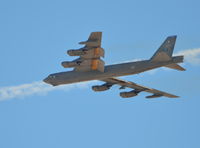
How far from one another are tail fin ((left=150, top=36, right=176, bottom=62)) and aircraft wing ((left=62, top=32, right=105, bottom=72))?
527 cm

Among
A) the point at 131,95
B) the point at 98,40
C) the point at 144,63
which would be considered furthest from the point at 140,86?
the point at 98,40

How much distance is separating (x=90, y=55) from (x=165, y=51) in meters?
7.52

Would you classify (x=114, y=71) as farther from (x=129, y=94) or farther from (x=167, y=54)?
(x=129, y=94)

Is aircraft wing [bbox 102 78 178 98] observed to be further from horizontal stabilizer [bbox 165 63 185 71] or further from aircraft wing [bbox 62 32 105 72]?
horizontal stabilizer [bbox 165 63 185 71]

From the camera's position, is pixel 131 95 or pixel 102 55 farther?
pixel 131 95

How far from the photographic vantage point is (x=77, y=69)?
67.1m

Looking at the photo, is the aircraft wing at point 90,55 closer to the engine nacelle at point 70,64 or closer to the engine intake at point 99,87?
the engine nacelle at point 70,64

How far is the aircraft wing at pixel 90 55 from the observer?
61.2 metres

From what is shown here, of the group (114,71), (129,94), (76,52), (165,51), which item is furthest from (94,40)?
(129,94)

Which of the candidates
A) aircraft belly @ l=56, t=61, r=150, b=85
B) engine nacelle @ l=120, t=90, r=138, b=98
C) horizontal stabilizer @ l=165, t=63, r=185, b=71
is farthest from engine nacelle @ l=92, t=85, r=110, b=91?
horizontal stabilizer @ l=165, t=63, r=185, b=71

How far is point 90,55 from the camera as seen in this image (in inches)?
2527

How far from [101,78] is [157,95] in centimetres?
934

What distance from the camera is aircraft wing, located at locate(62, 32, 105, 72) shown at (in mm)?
61188

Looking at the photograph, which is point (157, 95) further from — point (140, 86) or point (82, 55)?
point (82, 55)
